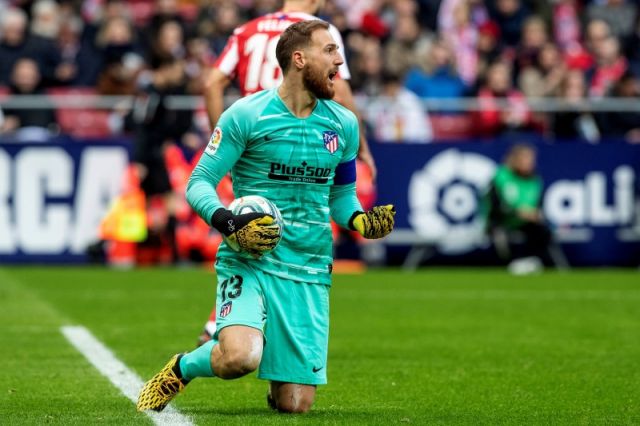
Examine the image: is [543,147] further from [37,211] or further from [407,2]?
[37,211]

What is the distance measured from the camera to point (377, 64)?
62.6ft

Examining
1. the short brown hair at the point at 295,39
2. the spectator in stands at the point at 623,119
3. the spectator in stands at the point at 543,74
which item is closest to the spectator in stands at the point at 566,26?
the spectator in stands at the point at 543,74

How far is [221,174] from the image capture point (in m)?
6.78

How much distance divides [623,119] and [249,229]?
13263mm

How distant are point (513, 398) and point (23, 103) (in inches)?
440

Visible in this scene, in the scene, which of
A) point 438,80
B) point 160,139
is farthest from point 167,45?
point 438,80

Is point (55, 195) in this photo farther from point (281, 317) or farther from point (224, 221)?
point (224, 221)

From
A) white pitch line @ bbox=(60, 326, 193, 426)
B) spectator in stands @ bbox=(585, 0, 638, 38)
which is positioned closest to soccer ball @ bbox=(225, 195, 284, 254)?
white pitch line @ bbox=(60, 326, 193, 426)

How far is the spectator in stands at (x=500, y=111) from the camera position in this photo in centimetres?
1859

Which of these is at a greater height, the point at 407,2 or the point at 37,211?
the point at 407,2

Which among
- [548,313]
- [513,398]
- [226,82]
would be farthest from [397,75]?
[513,398]

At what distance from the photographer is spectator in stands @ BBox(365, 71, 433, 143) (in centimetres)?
1811

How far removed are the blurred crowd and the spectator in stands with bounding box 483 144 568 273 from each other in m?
0.80

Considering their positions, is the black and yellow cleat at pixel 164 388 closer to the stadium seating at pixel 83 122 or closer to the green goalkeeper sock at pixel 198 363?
the green goalkeeper sock at pixel 198 363
